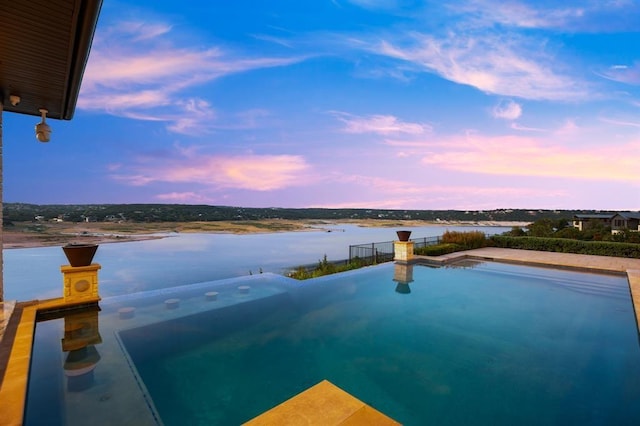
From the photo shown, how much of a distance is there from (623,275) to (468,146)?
25.1 ft

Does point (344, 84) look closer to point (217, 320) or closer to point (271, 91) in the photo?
point (271, 91)

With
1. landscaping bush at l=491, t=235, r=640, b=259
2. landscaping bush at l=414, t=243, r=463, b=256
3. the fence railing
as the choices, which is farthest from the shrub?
landscaping bush at l=491, t=235, r=640, b=259

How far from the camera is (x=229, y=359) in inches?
155

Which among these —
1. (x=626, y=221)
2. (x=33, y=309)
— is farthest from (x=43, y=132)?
(x=626, y=221)

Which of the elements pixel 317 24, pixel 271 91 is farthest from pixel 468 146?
pixel 271 91

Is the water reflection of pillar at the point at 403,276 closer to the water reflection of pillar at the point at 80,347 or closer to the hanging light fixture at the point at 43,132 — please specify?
the water reflection of pillar at the point at 80,347

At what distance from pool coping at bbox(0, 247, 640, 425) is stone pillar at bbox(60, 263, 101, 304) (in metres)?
0.12

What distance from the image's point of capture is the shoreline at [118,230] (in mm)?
25297

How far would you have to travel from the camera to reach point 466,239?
14938mm

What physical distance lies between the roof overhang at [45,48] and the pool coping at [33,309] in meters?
3.61

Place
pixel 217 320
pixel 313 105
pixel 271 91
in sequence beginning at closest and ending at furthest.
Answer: pixel 217 320 < pixel 271 91 < pixel 313 105

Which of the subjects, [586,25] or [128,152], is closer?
[586,25]

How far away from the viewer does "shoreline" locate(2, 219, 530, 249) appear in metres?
25.3

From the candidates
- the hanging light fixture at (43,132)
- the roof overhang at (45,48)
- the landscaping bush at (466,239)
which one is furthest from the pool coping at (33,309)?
the roof overhang at (45,48)
